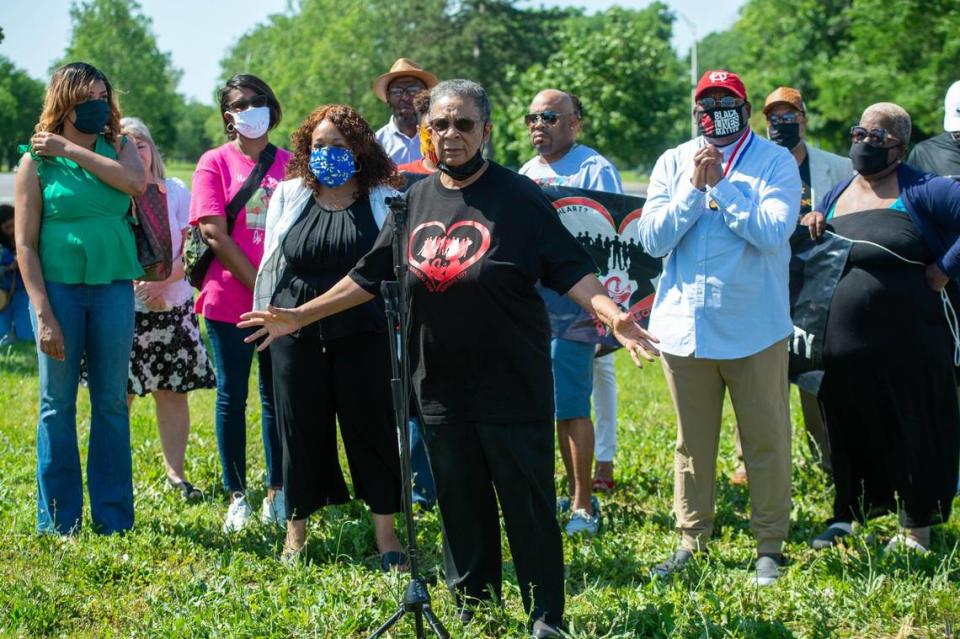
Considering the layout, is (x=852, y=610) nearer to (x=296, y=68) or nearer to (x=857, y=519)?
(x=857, y=519)

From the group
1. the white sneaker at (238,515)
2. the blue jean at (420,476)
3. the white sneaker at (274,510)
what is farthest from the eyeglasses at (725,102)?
the white sneaker at (238,515)

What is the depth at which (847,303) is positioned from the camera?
5.53m

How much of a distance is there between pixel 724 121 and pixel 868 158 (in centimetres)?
88

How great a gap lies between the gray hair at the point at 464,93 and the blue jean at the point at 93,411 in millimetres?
2309

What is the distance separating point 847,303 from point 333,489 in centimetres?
280

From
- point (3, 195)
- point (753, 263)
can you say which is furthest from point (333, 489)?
point (3, 195)

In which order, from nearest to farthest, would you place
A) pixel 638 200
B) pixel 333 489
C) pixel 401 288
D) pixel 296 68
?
pixel 401 288, pixel 333 489, pixel 638 200, pixel 296 68

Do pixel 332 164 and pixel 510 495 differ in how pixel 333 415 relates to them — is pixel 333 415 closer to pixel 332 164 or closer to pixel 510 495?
pixel 332 164

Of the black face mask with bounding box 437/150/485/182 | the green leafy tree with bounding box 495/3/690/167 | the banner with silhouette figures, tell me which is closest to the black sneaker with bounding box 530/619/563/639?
the black face mask with bounding box 437/150/485/182

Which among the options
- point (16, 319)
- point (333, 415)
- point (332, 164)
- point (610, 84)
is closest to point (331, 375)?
point (333, 415)

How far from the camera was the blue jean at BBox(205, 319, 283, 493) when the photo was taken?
598cm

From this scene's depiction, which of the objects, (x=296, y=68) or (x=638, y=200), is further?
(x=296, y=68)

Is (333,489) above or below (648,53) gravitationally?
below

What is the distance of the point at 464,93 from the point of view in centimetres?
418
